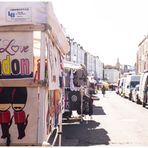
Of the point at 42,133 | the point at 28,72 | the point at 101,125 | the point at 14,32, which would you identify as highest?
the point at 14,32

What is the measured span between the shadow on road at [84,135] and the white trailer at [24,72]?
7244 mm

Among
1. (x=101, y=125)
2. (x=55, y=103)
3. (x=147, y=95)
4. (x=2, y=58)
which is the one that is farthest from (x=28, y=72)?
(x=147, y=95)

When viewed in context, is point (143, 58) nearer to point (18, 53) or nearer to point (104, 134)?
point (104, 134)

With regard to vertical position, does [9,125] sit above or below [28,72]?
below

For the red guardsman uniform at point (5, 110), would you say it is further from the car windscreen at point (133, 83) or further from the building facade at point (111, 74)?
the building facade at point (111, 74)

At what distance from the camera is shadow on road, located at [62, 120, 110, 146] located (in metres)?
12.9

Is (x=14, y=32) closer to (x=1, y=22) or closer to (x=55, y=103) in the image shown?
(x=1, y=22)

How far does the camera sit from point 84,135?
48.5 feet

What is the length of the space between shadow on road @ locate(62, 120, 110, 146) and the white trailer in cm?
724

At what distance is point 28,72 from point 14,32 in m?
0.47

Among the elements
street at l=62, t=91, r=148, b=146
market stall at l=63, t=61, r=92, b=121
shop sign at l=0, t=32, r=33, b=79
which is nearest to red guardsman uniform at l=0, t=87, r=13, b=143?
shop sign at l=0, t=32, r=33, b=79

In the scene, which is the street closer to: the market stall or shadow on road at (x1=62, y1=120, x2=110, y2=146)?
shadow on road at (x1=62, y1=120, x2=110, y2=146)

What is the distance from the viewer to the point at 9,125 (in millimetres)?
5203

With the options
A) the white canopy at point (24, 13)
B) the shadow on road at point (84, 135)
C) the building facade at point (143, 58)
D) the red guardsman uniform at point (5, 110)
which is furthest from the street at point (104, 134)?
the building facade at point (143, 58)
